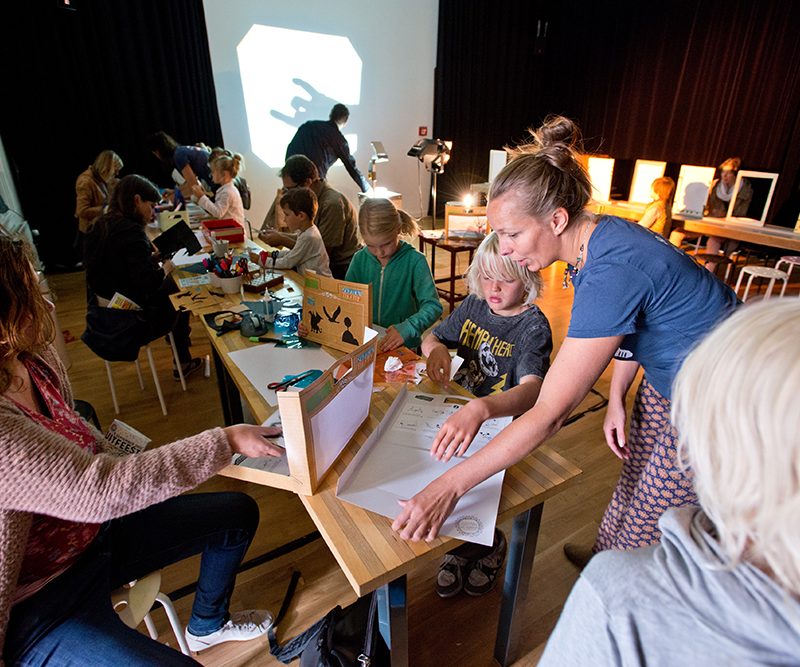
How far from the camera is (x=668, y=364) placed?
3.42 feet

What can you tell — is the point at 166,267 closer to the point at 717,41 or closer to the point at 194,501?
the point at 194,501

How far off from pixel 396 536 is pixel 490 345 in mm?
750

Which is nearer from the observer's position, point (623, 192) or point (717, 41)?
point (717, 41)

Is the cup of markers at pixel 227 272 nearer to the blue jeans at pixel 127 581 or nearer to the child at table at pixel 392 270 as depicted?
the child at table at pixel 392 270

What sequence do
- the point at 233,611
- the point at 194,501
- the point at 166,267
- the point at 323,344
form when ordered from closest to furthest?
the point at 194,501 → the point at 233,611 → the point at 323,344 → the point at 166,267

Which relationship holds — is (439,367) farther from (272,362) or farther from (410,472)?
(272,362)

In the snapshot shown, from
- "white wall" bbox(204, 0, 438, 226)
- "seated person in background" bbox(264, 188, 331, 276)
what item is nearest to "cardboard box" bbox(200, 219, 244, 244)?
"seated person in background" bbox(264, 188, 331, 276)

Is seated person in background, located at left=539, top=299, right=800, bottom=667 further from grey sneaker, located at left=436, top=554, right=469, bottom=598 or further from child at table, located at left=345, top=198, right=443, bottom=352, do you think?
child at table, located at left=345, top=198, right=443, bottom=352

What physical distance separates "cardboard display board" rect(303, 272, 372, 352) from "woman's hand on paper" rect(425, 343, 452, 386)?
0.73 ft

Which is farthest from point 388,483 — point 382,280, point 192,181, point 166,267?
point 192,181

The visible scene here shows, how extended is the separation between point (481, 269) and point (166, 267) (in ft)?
6.15

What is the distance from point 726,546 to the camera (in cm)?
43

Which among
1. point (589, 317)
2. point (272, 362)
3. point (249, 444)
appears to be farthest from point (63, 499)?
point (589, 317)

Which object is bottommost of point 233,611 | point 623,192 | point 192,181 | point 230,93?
point 233,611
